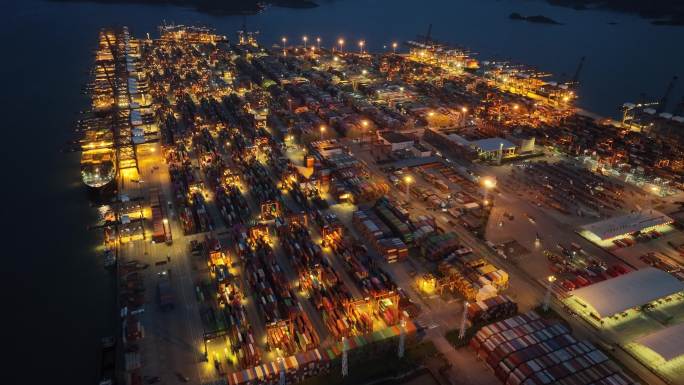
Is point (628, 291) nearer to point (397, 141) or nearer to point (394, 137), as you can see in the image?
point (397, 141)

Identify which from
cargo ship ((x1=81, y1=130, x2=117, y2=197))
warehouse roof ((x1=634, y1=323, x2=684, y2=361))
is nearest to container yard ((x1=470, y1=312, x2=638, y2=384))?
warehouse roof ((x1=634, y1=323, x2=684, y2=361))

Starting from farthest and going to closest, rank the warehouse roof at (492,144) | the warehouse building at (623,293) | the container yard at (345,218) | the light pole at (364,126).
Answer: the light pole at (364,126) → the warehouse roof at (492,144) → the warehouse building at (623,293) → the container yard at (345,218)

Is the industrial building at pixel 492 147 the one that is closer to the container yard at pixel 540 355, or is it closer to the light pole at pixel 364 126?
the light pole at pixel 364 126

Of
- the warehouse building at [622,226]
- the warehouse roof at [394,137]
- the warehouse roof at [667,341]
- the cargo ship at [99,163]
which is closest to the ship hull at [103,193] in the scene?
the cargo ship at [99,163]


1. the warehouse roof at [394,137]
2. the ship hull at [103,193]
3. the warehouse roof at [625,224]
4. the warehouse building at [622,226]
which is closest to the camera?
the warehouse building at [622,226]

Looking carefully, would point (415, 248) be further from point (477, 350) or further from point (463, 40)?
point (463, 40)

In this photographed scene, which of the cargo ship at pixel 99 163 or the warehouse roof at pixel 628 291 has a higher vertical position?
the warehouse roof at pixel 628 291

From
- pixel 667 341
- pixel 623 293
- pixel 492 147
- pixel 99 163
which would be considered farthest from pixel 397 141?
Answer: pixel 667 341

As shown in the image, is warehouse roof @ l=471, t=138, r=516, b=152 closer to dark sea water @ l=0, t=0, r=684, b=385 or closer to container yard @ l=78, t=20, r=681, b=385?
container yard @ l=78, t=20, r=681, b=385
